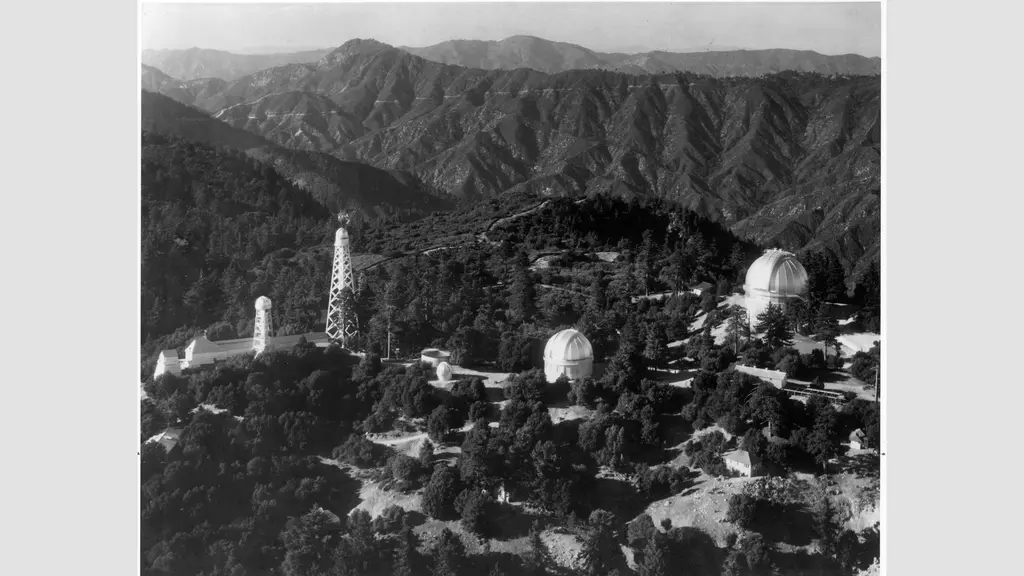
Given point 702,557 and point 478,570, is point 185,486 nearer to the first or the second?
point 478,570

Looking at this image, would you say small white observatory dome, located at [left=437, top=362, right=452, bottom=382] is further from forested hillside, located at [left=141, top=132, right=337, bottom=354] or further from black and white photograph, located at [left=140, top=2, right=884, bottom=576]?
forested hillside, located at [left=141, top=132, right=337, bottom=354]

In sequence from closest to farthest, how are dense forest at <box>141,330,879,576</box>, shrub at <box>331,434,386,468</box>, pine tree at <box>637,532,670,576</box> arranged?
pine tree at <box>637,532,670,576</box>
dense forest at <box>141,330,879,576</box>
shrub at <box>331,434,386,468</box>

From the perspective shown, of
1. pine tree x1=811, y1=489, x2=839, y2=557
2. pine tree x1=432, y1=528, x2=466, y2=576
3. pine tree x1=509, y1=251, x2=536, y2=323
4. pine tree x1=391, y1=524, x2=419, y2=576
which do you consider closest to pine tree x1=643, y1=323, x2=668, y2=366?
pine tree x1=509, y1=251, x2=536, y2=323

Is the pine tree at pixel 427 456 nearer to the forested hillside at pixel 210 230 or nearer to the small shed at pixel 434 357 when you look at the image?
the small shed at pixel 434 357

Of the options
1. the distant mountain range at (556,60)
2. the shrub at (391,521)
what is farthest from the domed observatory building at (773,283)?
the distant mountain range at (556,60)

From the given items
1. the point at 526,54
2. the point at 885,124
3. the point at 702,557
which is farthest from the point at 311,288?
the point at 526,54
